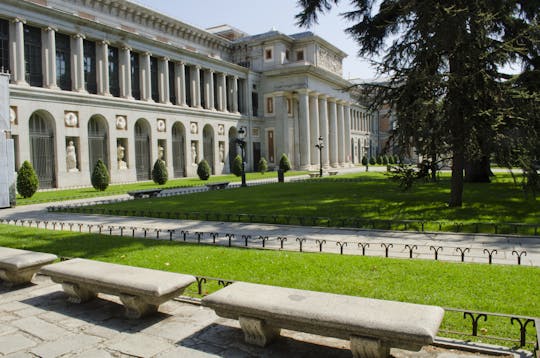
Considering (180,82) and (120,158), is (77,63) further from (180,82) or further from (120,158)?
(180,82)

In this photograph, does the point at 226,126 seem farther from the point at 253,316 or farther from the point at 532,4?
the point at 253,316

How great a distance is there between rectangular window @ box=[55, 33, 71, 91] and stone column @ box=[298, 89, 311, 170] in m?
27.6

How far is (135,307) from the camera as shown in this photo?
5.83 m

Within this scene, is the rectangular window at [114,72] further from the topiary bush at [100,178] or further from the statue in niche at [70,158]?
the topiary bush at [100,178]

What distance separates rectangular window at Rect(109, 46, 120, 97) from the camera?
3741 centimetres

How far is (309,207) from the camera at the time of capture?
16594 mm

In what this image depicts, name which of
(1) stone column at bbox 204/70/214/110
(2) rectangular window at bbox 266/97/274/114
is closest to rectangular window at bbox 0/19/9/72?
(1) stone column at bbox 204/70/214/110

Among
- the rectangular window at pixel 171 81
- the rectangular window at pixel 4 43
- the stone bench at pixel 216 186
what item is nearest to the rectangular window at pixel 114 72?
the rectangular window at pixel 171 81

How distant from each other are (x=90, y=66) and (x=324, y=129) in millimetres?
32599

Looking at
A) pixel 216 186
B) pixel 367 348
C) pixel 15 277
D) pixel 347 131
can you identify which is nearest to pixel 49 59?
pixel 216 186

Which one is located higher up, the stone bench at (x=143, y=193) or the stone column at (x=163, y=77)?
the stone column at (x=163, y=77)

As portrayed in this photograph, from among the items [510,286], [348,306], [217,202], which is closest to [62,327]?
[348,306]

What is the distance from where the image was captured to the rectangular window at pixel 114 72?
37.4 m

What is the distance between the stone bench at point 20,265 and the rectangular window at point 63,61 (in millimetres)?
28958
